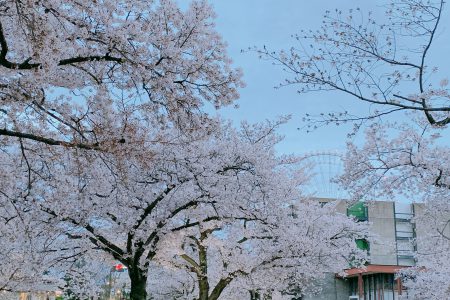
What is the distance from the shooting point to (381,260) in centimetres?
4766

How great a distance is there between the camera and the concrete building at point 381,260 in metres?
35.6

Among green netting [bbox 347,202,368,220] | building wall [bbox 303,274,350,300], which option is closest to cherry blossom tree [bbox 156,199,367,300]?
building wall [bbox 303,274,350,300]

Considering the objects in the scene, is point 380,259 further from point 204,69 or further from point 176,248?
point 204,69

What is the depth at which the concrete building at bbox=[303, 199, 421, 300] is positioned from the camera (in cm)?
3559

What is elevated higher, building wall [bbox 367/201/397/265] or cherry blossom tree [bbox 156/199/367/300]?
building wall [bbox 367/201/397/265]

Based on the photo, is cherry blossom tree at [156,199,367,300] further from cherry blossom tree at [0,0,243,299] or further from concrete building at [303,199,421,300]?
concrete building at [303,199,421,300]

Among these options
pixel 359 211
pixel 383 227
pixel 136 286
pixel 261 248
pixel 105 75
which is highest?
pixel 359 211

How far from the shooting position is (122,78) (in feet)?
23.2

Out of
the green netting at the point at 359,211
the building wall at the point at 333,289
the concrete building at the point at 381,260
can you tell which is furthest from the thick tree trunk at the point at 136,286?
the green netting at the point at 359,211

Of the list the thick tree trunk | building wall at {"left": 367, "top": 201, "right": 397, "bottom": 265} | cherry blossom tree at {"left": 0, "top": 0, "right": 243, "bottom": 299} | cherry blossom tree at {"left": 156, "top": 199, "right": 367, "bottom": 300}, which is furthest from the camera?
building wall at {"left": 367, "top": 201, "right": 397, "bottom": 265}

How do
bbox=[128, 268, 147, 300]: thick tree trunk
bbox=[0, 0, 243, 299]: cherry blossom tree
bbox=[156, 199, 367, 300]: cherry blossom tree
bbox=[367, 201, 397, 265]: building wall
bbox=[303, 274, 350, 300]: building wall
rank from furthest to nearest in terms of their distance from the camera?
1. bbox=[367, 201, 397, 265]: building wall
2. bbox=[303, 274, 350, 300]: building wall
3. bbox=[156, 199, 367, 300]: cherry blossom tree
4. bbox=[128, 268, 147, 300]: thick tree trunk
5. bbox=[0, 0, 243, 299]: cherry blossom tree

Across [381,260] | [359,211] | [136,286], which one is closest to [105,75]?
[136,286]

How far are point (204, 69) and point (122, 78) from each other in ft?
3.80

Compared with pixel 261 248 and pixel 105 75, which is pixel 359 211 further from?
pixel 105 75
